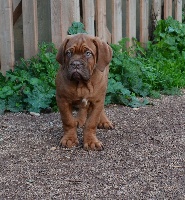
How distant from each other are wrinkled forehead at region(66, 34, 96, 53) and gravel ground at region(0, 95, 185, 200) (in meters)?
1.01

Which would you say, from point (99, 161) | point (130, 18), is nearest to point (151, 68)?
point (130, 18)

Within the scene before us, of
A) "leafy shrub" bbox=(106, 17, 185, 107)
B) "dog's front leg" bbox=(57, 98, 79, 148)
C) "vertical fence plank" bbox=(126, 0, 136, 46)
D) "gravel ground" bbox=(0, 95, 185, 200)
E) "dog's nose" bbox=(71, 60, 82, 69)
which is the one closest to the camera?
"gravel ground" bbox=(0, 95, 185, 200)

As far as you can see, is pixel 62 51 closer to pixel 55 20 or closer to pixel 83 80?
pixel 83 80

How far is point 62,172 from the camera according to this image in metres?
4.57

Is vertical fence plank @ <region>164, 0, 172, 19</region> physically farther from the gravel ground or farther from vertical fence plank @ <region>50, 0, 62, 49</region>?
the gravel ground

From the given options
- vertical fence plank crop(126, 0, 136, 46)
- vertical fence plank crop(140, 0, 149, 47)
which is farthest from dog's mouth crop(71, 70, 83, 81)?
vertical fence plank crop(140, 0, 149, 47)

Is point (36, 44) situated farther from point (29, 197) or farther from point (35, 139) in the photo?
point (29, 197)

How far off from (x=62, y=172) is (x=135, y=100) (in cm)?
261

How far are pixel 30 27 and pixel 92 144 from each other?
279 cm

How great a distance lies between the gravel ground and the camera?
165 inches

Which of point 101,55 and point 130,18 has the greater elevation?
point 130,18

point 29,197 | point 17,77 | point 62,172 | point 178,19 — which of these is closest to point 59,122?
point 17,77

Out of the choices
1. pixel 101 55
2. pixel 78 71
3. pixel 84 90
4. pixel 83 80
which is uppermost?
pixel 101 55

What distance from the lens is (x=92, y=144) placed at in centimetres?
511
